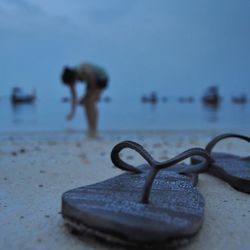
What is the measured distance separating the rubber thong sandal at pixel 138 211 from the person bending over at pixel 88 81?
Answer: 13.1 ft

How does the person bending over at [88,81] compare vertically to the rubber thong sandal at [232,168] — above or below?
above

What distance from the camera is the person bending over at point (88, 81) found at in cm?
535

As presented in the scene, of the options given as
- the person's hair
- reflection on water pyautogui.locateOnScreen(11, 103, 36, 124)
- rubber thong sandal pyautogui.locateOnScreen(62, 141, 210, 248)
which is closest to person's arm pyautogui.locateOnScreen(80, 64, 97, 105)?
the person's hair

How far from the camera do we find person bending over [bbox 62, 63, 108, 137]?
5.35m

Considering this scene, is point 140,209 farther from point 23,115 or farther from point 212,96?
point 212,96

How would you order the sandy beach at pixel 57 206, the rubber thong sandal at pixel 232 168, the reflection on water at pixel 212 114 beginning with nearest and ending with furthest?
the sandy beach at pixel 57 206
the rubber thong sandal at pixel 232 168
the reflection on water at pixel 212 114

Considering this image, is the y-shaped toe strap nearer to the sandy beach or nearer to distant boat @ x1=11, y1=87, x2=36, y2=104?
the sandy beach

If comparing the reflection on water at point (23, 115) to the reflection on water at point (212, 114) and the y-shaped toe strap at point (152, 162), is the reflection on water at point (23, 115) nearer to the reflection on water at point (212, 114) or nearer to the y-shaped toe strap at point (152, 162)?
the reflection on water at point (212, 114)

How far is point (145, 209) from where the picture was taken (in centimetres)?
108

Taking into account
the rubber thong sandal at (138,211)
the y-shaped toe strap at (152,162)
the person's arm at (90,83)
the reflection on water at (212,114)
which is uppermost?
the person's arm at (90,83)

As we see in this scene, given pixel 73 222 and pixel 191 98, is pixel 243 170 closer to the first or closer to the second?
pixel 73 222

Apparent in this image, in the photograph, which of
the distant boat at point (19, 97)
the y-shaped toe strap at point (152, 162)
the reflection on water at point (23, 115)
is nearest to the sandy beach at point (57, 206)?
the y-shaped toe strap at point (152, 162)

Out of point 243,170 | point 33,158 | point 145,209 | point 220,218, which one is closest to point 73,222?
point 145,209

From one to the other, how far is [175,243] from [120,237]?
0.55ft
